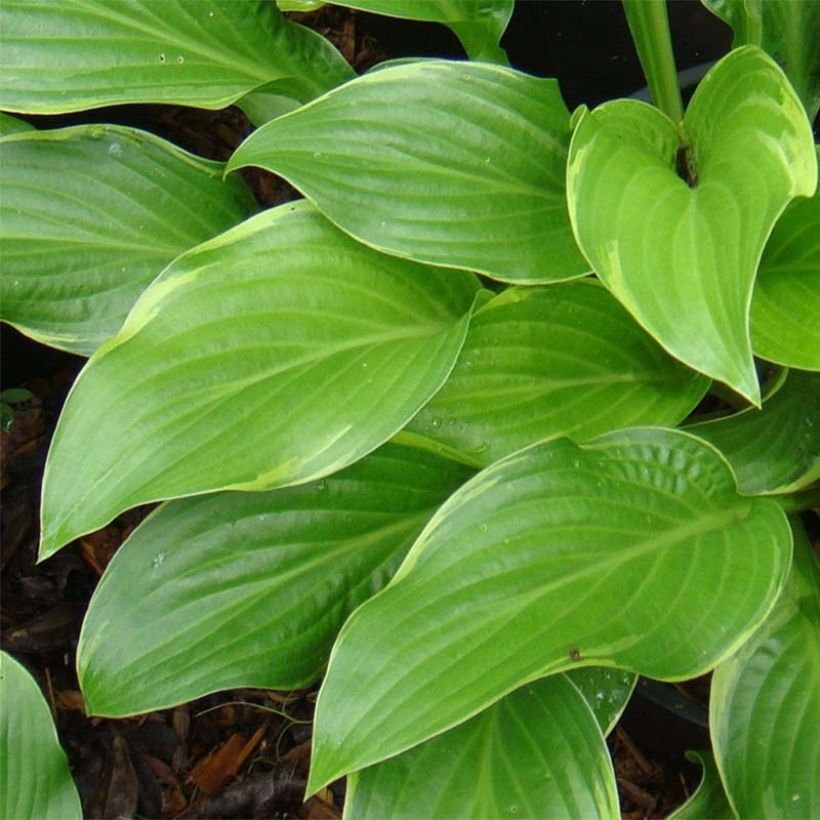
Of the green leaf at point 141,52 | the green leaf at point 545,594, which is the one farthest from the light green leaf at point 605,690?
the green leaf at point 141,52

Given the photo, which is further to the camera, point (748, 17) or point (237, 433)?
point (748, 17)

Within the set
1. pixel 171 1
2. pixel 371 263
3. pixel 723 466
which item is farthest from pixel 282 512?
pixel 171 1

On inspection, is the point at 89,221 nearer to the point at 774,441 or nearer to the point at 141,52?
the point at 141,52

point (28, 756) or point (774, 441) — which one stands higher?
point (774, 441)

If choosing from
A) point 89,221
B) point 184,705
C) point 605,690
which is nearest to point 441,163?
point 89,221

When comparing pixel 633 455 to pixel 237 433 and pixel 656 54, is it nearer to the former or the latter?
pixel 237 433

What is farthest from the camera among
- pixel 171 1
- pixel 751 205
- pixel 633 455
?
pixel 171 1
